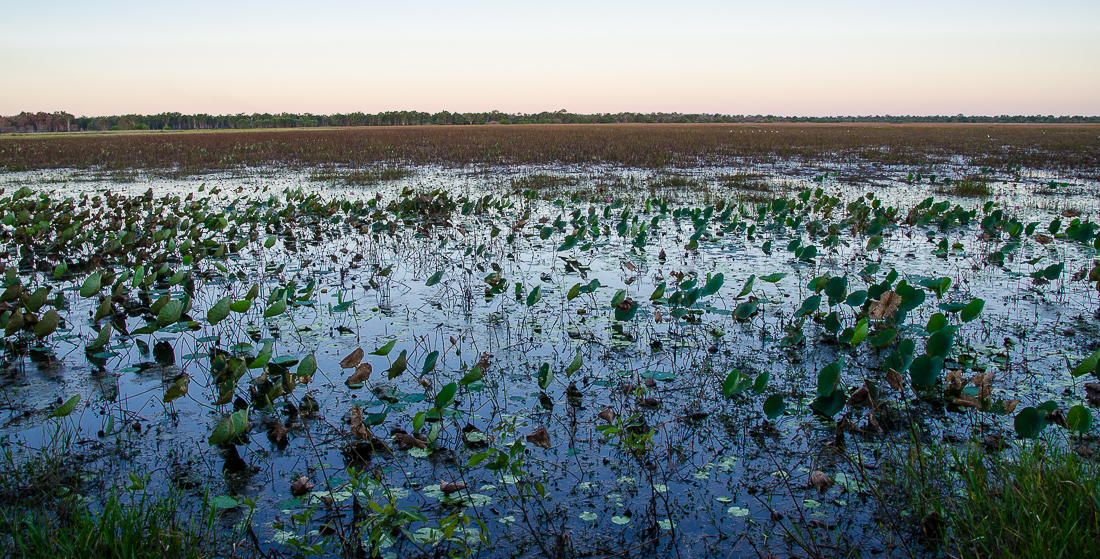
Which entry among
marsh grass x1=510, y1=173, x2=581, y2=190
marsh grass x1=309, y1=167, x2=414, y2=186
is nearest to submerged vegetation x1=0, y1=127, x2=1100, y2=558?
marsh grass x1=510, y1=173, x2=581, y2=190

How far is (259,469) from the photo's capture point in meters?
2.49

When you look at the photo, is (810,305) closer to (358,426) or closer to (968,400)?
(968,400)

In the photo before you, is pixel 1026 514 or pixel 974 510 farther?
pixel 974 510

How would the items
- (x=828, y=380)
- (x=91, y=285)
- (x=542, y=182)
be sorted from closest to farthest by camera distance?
(x=828, y=380), (x=91, y=285), (x=542, y=182)

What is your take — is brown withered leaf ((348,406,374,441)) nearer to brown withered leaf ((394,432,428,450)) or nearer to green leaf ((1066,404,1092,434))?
brown withered leaf ((394,432,428,450))

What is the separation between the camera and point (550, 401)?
3035 mm

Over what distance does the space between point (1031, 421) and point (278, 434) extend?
276 cm

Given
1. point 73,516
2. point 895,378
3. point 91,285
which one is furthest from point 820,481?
point 91,285

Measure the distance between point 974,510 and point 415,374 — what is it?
2444 mm

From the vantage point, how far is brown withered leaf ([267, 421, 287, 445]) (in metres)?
2.67

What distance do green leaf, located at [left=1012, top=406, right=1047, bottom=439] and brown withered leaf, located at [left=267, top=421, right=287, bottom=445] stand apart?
268 cm

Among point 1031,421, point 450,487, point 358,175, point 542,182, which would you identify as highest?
point 358,175

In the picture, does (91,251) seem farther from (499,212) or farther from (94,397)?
(499,212)

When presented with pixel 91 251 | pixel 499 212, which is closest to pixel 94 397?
pixel 91 251
